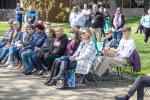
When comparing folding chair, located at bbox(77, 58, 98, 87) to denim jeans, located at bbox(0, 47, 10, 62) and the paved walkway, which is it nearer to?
the paved walkway

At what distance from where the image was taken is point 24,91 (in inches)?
397

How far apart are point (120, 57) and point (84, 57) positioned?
107cm

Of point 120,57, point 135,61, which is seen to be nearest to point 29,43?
point 120,57

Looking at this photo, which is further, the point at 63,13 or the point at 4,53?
the point at 63,13

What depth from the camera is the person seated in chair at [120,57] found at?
10844 millimetres

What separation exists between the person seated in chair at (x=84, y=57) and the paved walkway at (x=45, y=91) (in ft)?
1.48

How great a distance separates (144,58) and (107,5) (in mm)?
32925

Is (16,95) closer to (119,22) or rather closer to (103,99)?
(103,99)

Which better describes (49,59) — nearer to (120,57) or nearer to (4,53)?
(120,57)

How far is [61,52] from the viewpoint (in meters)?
11.4

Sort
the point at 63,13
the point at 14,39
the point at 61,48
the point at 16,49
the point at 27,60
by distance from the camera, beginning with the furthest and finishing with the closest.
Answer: the point at 63,13, the point at 14,39, the point at 16,49, the point at 27,60, the point at 61,48

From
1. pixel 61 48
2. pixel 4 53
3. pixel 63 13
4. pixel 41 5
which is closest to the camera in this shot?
pixel 61 48

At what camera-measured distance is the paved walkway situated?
949cm

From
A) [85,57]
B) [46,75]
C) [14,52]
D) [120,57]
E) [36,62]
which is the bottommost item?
[46,75]
